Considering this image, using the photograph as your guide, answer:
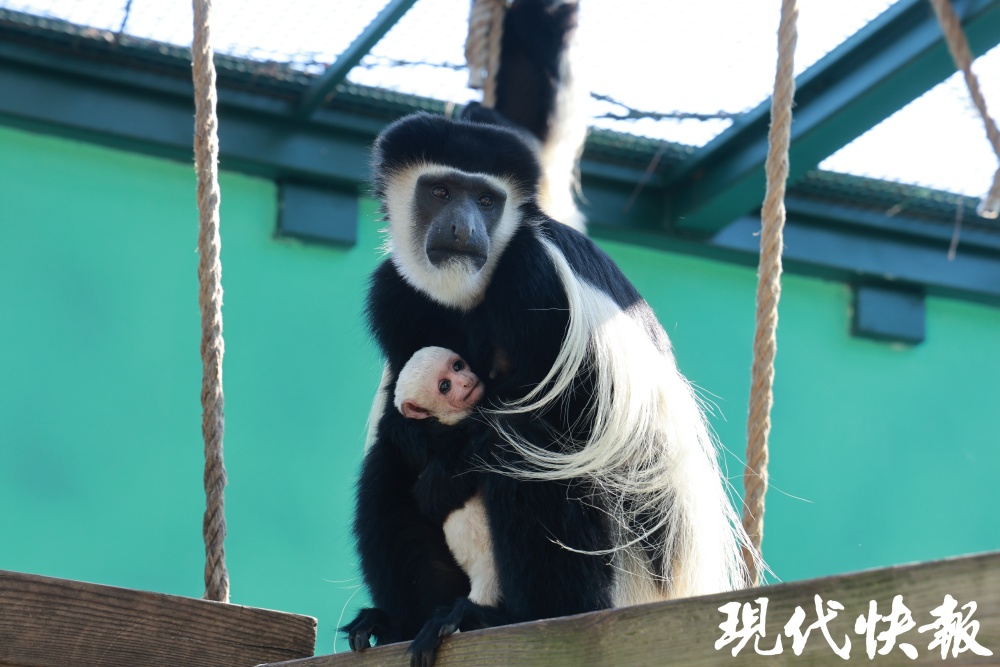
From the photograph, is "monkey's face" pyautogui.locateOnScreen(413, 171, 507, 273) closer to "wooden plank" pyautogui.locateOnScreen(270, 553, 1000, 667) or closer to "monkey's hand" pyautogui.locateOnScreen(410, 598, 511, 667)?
"monkey's hand" pyautogui.locateOnScreen(410, 598, 511, 667)

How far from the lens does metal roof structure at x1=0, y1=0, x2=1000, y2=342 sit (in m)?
3.23

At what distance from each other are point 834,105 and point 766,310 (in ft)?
5.33

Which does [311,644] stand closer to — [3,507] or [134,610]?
[134,610]

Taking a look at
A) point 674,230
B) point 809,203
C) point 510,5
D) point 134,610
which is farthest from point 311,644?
point 809,203

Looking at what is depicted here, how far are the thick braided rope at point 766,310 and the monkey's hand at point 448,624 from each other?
0.41m

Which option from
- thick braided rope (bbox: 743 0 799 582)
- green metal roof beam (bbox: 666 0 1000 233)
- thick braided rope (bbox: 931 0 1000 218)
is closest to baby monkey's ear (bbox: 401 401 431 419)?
thick braided rope (bbox: 743 0 799 582)

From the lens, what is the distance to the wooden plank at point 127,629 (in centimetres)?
155

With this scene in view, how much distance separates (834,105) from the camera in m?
3.33

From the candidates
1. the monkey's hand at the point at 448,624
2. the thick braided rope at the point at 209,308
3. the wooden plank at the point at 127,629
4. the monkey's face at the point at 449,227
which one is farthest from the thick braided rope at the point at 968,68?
the wooden plank at the point at 127,629

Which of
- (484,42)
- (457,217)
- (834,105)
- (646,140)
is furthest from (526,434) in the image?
(646,140)

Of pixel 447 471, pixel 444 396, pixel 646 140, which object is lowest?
pixel 447 471

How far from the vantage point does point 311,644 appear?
1.80 meters

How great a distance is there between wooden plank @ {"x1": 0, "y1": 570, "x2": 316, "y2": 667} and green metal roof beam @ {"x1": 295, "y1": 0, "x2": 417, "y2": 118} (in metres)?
1.75

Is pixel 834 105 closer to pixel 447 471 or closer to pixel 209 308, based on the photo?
pixel 447 471
